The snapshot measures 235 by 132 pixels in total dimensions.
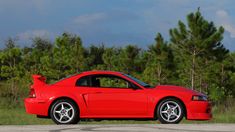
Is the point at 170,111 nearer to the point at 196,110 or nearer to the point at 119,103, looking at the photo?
the point at 196,110

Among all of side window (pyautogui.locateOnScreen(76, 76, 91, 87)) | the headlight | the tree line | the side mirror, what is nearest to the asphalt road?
the headlight

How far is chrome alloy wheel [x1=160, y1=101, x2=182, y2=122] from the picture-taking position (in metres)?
11.0

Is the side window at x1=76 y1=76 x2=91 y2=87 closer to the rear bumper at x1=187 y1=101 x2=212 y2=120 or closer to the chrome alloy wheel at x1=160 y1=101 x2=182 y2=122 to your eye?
the chrome alloy wheel at x1=160 y1=101 x2=182 y2=122

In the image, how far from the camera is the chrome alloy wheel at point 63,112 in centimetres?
1112

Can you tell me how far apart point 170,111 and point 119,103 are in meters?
1.16

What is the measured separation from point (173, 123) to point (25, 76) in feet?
119

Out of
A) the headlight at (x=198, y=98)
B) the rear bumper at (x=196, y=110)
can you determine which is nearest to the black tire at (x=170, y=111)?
the rear bumper at (x=196, y=110)

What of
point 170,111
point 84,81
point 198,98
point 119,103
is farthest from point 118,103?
point 198,98

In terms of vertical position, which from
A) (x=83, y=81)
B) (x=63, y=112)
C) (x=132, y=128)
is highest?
(x=83, y=81)

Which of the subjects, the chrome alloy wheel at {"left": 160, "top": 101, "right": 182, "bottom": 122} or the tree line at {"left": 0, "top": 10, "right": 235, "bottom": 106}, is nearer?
the chrome alloy wheel at {"left": 160, "top": 101, "right": 182, "bottom": 122}

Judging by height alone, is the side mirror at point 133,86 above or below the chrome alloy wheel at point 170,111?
above

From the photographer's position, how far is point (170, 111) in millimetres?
11000

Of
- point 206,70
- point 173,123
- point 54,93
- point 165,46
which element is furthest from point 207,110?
point 165,46

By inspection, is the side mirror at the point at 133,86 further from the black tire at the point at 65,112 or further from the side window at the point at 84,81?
the black tire at the point at 65,112
